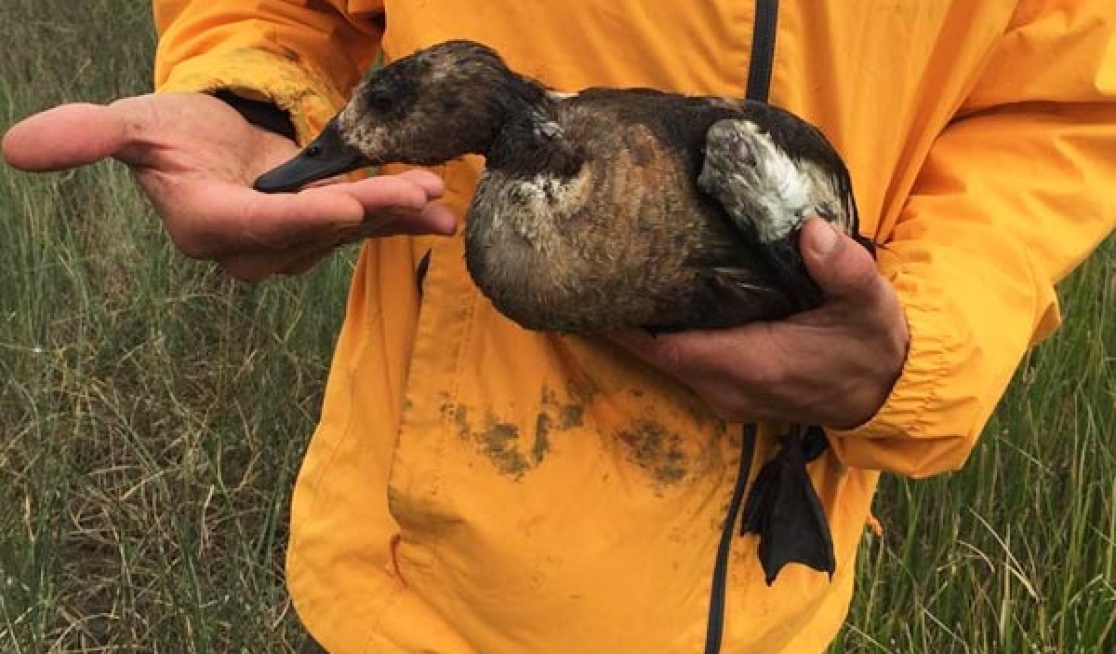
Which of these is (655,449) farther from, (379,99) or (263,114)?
(263,114)

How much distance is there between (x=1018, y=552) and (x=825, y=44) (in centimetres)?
155

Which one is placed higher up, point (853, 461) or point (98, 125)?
point (98, 125)

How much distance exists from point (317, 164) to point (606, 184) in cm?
31

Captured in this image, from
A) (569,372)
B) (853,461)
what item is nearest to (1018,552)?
(853,461)

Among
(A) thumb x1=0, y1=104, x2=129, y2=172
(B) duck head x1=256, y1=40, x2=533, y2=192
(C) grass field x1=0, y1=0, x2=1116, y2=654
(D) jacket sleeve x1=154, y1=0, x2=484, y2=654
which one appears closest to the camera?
(A) thumb x1=0, y1=104, x2=129, y2=172

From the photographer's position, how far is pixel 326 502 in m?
1.52

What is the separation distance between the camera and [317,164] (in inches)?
50.2

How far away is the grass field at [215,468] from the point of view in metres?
2.32

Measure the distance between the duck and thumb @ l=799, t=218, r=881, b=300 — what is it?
60mm

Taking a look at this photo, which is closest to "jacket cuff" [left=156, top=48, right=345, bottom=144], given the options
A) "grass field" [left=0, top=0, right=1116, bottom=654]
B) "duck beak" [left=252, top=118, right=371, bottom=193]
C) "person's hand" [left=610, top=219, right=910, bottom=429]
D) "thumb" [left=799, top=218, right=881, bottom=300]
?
"duck beak" [left=252, top=118, right=371, bottom=193]

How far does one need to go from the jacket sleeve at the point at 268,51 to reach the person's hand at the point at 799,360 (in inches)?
18.7

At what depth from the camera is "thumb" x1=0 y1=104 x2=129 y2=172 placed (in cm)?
113

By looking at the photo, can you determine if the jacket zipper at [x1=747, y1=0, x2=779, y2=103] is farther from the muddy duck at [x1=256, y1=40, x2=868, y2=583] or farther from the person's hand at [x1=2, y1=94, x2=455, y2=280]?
the person's hand at [x1=2, y1=94, x2=455, y2=280]

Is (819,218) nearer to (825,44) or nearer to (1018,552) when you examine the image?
(825,44)
